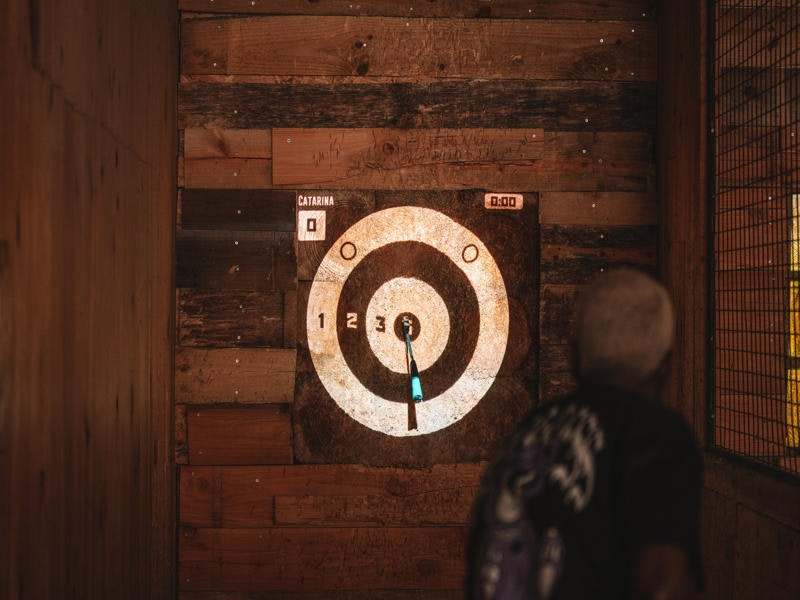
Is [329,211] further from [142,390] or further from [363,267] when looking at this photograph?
[142,390]

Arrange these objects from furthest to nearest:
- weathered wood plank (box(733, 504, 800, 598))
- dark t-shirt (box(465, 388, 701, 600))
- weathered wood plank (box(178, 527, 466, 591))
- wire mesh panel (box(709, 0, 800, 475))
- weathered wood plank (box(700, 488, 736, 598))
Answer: weathered wood plank (box(178, 527, 466, 591))
wire mesh panel (box(709, 0, 800, 475))
weathered wood plank (box(700, 488, 736, 598))
weathered wood plank (box(733, 504, 800, 598))
dark t-shirt (box(465, 388, 701, 600))

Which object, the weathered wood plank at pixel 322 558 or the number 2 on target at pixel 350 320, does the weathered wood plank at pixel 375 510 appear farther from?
the number 2 on target at pixel 350 320

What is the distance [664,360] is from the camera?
88 cm

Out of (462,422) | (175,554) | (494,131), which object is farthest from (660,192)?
(175,554)

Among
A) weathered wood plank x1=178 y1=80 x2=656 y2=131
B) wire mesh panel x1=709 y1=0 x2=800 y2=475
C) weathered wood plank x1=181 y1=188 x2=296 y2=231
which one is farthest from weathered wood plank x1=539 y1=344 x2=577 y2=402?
weathered wood plank x1=181 y1=188 x2=296 y2=231

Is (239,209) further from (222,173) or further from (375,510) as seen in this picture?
(375,510)

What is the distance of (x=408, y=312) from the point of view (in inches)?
87.3

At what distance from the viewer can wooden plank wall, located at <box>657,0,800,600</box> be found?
1.54 m

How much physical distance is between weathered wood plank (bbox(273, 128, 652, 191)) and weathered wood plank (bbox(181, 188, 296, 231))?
76mm

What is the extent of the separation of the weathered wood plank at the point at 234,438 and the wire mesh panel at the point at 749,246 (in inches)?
52.6

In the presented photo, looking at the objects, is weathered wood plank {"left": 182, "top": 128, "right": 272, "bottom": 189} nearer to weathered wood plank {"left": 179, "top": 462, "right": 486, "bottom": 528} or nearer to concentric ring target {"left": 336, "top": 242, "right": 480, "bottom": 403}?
concentric ring target {"left": 336, "top": 242, "right": 480, "bottom": 403}

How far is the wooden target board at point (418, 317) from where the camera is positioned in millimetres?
2203

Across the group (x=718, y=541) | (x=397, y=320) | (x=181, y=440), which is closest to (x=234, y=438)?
(x=181, y=440)

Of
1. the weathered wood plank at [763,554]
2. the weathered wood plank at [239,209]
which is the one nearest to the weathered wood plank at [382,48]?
the weathered wood plank at [239,209]
